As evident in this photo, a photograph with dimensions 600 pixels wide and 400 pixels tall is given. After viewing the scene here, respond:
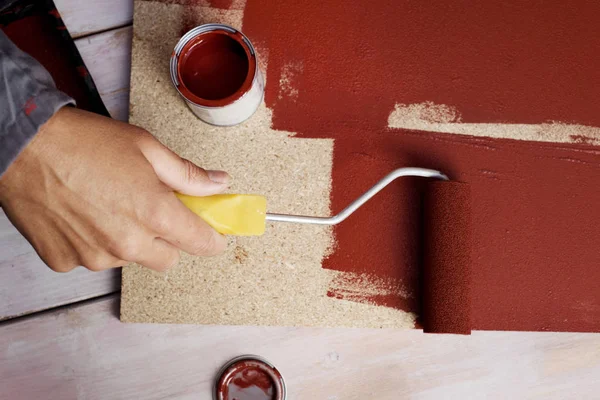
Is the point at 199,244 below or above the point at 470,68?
below

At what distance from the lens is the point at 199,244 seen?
697 millimetres

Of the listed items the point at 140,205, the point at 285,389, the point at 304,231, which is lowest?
the point at 285,389

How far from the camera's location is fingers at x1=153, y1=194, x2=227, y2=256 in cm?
66

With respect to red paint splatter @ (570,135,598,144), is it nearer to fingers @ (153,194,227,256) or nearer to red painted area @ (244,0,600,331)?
red painted area @ (244,0,600,331)

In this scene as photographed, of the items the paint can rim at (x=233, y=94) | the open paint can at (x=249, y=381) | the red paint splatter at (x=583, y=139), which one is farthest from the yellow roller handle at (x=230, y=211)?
the red paint splatter at (x=583, y=139)

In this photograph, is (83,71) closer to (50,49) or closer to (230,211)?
(50,49)

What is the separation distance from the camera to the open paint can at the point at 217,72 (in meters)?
0.77

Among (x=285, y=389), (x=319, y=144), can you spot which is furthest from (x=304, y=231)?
(x=285, y=389)

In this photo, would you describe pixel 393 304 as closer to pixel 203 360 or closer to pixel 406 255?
pixel 406 255

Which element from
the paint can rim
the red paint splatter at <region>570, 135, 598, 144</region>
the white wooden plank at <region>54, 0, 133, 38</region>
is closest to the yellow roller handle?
the paint can rim

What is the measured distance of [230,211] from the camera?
702mm

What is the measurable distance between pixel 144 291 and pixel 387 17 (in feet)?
2.10

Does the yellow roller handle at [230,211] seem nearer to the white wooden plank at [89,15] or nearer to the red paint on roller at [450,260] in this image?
the red paint on roller at [450,260]

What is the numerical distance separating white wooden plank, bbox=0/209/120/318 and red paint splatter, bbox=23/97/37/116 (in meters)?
0.33
